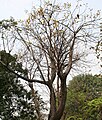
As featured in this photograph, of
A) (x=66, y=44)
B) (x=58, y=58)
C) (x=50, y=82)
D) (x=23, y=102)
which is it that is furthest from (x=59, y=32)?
(x=23, y=102)

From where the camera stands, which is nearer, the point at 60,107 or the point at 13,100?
the point at 60,107

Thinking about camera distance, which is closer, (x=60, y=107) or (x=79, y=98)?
(x=60, y=107)

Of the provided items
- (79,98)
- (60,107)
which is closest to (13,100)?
(79,98)

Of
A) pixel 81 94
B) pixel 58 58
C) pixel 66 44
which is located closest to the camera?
pixel 58 58

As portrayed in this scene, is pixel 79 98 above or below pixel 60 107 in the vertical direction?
above

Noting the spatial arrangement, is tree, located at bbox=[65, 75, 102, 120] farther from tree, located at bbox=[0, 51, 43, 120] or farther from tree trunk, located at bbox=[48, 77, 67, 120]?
tree trunk, located at bbox=[48, 77, 67, 120]

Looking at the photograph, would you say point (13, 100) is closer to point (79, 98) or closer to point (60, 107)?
point (79, 98)

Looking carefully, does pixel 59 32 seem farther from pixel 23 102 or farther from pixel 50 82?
pixel 23 102

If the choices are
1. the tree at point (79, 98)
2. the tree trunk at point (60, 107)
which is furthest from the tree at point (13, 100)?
the tree trunk at point (60, 107)

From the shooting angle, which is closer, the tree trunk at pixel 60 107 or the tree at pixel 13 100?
the tree trunk at pixel 60 107

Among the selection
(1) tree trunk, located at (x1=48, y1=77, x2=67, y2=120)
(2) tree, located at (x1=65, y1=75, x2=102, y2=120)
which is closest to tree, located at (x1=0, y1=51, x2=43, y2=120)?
(2) tree, located at (x1=65, y1=75, x2=102, y2=120)

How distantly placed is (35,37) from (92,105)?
261 centimetres

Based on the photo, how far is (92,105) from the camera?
8.29 metres

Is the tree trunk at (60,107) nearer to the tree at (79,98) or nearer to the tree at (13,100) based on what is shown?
the tree at (79,98)
